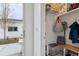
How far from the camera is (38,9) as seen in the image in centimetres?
102

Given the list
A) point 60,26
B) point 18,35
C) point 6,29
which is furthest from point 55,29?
point 6,29

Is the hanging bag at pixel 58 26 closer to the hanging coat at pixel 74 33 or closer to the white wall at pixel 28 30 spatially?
the hanging coat at pixel 74 33

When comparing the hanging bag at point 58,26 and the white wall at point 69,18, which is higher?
the white wall at point 69,18

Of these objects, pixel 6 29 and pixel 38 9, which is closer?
pixel 38 9

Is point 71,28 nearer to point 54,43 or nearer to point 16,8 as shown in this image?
point 54,43

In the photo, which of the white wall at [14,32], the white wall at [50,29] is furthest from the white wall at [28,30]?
the white wall at [50,29]

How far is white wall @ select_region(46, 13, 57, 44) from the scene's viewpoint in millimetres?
1125

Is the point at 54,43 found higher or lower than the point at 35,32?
lower

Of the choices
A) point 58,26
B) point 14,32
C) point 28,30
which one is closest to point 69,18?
point 58,26

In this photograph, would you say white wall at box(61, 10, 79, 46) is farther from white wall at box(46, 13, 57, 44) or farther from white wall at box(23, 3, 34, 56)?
white wall at box(23, 3, 34, 56)

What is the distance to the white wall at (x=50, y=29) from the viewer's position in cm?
113

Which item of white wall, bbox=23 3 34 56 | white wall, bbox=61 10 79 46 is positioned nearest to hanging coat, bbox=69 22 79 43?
white wall, bbox=61 10 79 46

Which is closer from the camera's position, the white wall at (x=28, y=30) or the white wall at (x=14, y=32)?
the white wall at (x=28, y=30)

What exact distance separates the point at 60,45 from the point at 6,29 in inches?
22.2
